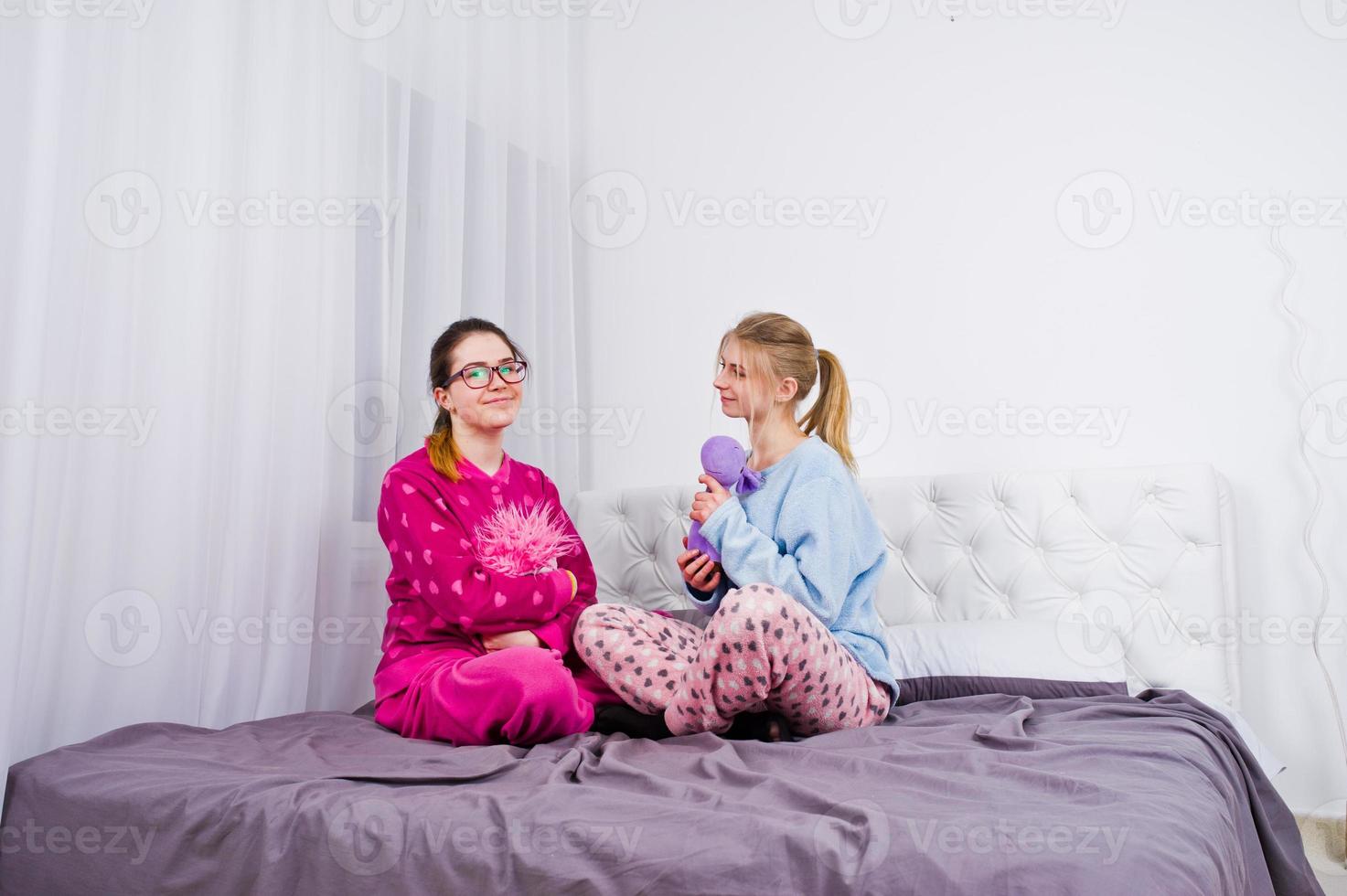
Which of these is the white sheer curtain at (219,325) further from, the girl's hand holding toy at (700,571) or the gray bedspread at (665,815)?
the girl's hand holding toy at (700,571)

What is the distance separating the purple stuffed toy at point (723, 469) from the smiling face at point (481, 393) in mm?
449

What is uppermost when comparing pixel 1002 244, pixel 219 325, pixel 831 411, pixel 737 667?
pixel 1002 244

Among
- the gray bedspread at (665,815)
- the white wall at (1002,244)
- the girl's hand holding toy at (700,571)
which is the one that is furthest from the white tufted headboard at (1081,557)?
the girl's hand holding toy at (700,571)

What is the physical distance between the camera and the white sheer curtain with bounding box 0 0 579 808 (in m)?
1.49

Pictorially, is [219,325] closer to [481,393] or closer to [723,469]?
[481,393]

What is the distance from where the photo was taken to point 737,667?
150 centimetres

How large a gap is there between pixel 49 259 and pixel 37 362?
161mm

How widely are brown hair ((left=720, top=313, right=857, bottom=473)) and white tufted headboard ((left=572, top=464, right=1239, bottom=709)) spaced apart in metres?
0.47

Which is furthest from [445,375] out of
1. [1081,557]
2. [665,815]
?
[1081,557]

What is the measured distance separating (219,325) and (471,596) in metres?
0.71

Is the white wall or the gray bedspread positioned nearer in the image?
the gray bedspread

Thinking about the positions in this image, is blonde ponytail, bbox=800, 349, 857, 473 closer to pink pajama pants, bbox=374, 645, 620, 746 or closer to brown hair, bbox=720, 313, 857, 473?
brown hair, bbox=720, 313, 857, 473

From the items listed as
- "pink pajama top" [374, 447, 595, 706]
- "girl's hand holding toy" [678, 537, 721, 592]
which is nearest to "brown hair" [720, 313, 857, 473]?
"girl's hand holding toy" [678, 537, 721, 592]

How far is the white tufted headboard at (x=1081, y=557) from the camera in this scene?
221 centimetres
